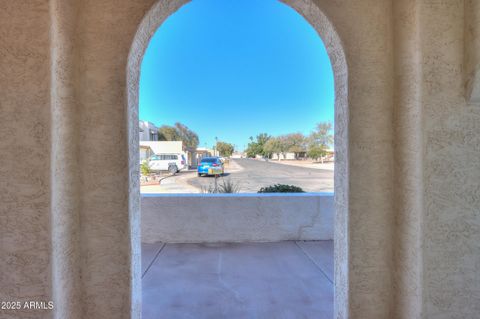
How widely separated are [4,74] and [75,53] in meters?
0.43

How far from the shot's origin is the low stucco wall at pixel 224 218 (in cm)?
415

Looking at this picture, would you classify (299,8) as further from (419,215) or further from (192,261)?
(192,261)

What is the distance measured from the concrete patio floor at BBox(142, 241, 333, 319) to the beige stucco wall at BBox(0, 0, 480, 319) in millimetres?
766

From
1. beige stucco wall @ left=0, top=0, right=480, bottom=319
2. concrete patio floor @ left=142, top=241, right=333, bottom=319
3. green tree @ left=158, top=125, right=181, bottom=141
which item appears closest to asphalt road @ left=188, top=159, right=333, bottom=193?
concrete patio floor @ left=142, top=241, right=333, bottom=319

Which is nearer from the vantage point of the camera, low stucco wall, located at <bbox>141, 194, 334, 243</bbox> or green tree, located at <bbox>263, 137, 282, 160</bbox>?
low stucco wall, located at <bbox>141, 194, 334, 243</bbox>

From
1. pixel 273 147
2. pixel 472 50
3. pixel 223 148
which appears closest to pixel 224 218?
pixel 472 50

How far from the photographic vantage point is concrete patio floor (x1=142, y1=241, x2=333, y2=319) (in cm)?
238

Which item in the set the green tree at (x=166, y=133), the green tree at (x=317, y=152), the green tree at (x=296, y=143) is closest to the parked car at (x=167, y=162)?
the green tree at (x=166, y=133)

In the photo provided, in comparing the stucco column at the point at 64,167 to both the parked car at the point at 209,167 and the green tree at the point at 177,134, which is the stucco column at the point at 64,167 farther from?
the green tree at the point at 177,134

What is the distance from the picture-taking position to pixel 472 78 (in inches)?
61.4

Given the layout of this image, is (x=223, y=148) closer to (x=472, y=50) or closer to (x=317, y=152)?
(x=317, y=152)

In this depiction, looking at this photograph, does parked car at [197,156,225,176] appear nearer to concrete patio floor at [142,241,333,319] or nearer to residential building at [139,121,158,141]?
residential building at [139,121,158,141]

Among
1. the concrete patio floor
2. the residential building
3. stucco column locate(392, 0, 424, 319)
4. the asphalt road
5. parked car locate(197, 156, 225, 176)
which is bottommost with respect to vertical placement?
the asphalt road

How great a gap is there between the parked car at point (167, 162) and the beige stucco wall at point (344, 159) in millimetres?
21513
